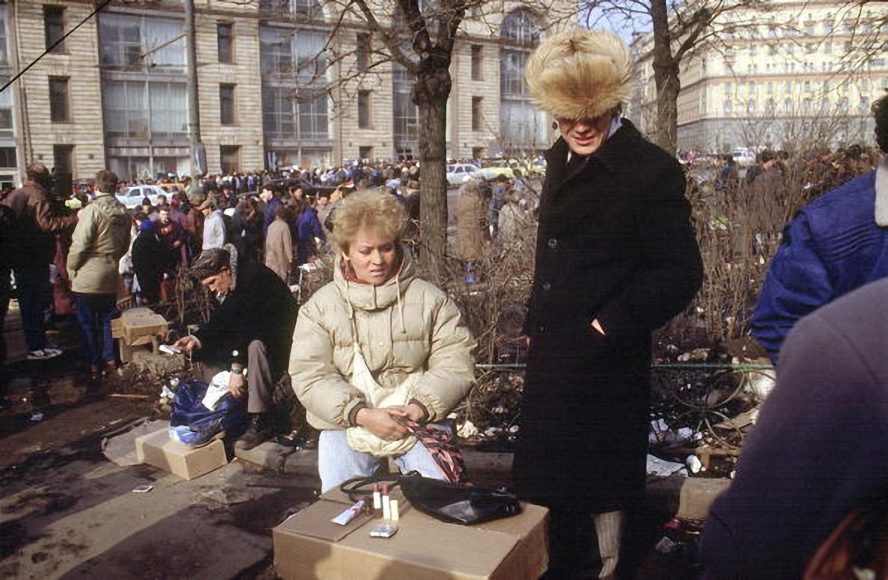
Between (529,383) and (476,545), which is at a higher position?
(529,383)

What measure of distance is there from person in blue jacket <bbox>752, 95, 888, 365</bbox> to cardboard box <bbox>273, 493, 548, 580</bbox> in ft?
3.24

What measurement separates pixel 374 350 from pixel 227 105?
52.5m

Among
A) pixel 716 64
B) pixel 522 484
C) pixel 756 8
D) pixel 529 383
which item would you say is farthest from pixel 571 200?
pixel 716 64

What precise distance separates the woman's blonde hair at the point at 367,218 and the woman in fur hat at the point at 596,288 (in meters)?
0.95

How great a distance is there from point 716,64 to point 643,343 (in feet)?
218

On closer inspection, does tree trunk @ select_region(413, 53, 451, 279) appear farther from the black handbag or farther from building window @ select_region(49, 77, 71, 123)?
building window @ select_region(49, 77, 71, 123)

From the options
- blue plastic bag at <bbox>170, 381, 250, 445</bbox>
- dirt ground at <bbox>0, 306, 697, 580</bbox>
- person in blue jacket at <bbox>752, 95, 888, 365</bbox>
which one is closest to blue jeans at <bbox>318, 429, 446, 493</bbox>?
dirt ground at <bbox>0, 306, 697, 580</bbox>

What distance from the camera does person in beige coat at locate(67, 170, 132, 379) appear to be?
26.7 feet

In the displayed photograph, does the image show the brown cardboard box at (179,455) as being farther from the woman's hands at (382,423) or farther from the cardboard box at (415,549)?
the cardboard box at (415,549)

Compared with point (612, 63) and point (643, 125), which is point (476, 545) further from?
point (643, 125)

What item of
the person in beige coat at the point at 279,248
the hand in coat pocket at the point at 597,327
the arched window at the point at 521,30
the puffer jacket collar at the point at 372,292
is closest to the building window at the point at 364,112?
the arched window at the point at 521,30

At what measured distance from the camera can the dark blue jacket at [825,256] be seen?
1824 mm

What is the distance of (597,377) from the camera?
272 cm

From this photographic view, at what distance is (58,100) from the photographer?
155 ft
